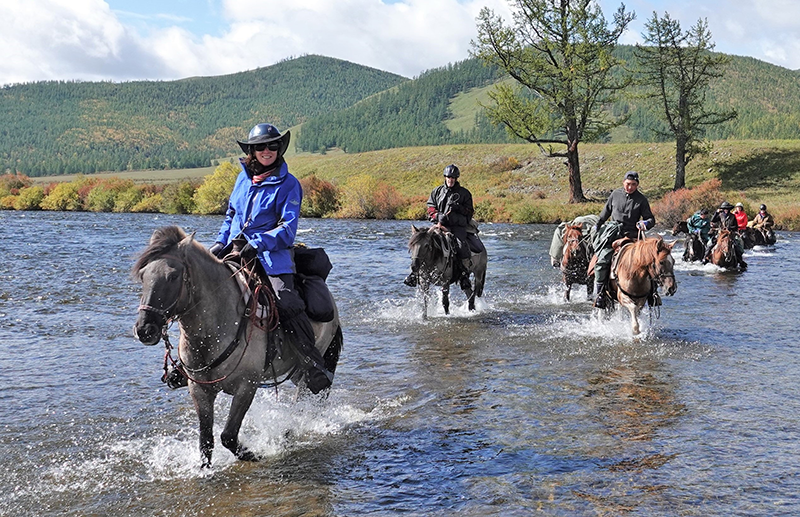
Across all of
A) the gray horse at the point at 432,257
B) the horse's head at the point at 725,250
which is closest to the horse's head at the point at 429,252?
the gray horse at the point at 432,257

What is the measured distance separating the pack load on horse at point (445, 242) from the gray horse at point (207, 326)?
7091 mm

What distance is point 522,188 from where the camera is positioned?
6034 cm

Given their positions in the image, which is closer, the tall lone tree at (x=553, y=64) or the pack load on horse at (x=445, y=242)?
the pack load on horse at (x=445, y=242)

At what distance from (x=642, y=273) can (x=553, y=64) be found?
37.1 metres

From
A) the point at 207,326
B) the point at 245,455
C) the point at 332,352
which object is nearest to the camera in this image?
the point at 207,326

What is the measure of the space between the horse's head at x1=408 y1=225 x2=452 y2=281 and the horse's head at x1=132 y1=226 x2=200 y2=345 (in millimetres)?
8314

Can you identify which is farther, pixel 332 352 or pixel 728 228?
pixel 728 228

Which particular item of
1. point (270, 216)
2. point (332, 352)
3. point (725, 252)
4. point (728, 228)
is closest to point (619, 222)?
point (332, 352)

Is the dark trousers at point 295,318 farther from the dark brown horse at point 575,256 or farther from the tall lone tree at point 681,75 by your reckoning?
the tall lone tree at point 681,75

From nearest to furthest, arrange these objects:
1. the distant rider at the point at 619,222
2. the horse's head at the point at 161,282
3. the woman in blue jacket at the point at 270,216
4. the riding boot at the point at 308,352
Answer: the horse's head at the point at 161,282 → the woman in blue jacket at the point at 270,216 → the riding boot at the point at 308,352 → the distant rider at the point at 619,222

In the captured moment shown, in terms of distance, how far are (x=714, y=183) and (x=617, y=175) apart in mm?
11910

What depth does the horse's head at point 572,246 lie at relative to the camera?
1638 cm

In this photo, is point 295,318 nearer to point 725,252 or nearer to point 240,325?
point 240,325

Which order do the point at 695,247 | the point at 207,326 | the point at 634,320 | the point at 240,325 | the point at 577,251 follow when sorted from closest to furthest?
the point at 207,326 → the point at 240,325 → the point at 634,320 → the point at 577,251 → the point at 695,247
